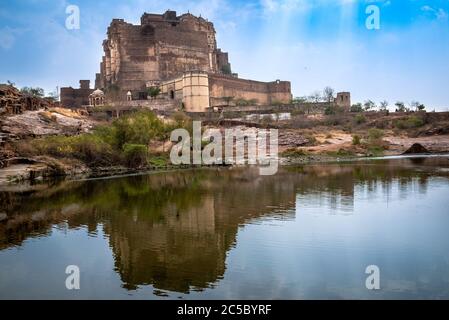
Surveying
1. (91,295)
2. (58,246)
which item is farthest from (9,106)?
(91,295)

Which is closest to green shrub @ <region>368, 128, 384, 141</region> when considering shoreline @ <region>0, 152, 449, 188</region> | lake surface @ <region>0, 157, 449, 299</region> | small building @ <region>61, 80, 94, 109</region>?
shoreline @ <region>0, 152, 449, 188</region>

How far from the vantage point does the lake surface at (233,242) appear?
7812 mm

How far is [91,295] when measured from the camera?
7.68m

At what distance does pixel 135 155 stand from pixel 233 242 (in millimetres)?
24458

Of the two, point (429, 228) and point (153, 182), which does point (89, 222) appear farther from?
point (153, 182)

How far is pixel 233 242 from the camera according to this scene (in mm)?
10578

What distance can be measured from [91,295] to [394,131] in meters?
42.2

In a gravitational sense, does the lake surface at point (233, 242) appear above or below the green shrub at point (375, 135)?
below

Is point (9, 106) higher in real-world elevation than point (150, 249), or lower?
higher

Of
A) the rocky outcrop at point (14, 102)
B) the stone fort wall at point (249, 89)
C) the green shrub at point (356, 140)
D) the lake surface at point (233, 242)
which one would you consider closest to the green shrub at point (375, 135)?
the green shrub at point (356, 140)

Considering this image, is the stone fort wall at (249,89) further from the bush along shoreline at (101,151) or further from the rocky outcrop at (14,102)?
the rocky outcrop at (14,102)

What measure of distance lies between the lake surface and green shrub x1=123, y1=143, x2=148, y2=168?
13.6 m

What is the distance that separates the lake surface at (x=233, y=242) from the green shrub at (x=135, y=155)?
537 inches

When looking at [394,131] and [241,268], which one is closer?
[241,268]
